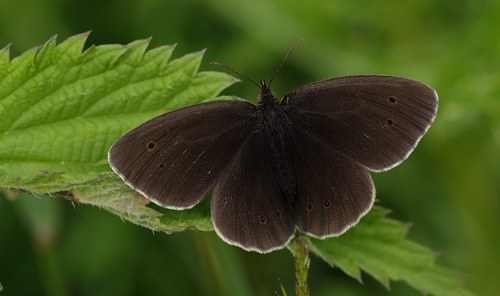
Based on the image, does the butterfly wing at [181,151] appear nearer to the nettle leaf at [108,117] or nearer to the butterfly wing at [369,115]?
the nettle leaf at [108,117]

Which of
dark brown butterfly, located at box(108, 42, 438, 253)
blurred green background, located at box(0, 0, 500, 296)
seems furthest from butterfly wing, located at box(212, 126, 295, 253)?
blurred green background, located at box(0, 0, 500, 296)

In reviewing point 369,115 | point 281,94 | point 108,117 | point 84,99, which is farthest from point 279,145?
point 281,94

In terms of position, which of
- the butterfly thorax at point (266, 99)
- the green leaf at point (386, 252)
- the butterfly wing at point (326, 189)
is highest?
the butterfly thorax at point (266, 99)

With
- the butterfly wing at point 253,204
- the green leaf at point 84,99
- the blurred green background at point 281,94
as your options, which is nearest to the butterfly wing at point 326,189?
the butterfly wing at point 253,204

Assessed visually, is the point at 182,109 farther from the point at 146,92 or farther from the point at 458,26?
the point at 458,26

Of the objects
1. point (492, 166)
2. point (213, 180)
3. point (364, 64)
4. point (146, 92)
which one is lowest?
point (213, 180)

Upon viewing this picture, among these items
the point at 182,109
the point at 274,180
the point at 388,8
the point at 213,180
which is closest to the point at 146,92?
the point at 182,109

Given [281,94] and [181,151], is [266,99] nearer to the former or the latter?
[181,151]
